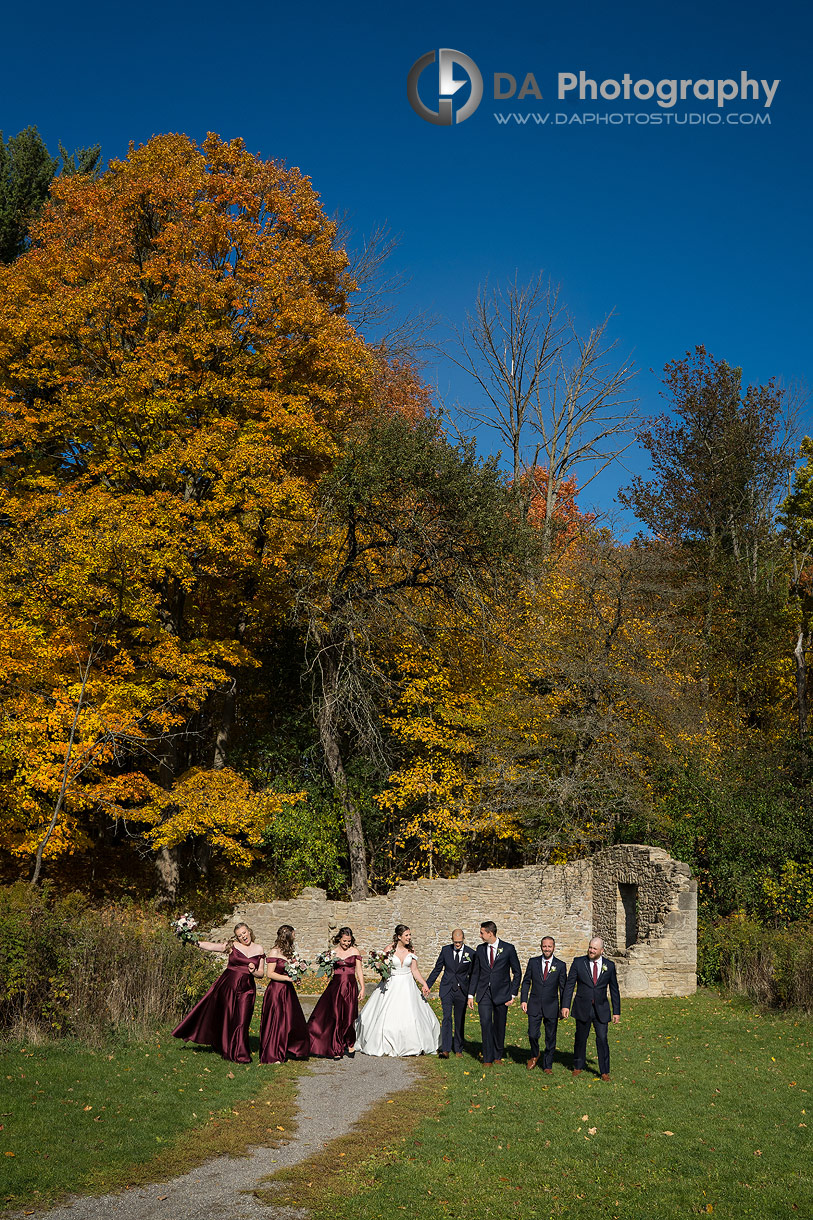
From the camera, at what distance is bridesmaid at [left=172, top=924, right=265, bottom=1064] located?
11.3 meters

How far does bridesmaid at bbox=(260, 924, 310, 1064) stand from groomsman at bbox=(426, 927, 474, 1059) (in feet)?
5.58

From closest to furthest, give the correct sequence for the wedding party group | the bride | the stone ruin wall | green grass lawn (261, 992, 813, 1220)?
green grass lawn (261, 992, 813, 1220), the wedding party group, the bride, the stone ruin wall

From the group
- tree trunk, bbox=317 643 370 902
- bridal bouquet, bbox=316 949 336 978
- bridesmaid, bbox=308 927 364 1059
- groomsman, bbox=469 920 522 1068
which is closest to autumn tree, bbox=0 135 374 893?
tree trunk, bbox=317 643 370 902

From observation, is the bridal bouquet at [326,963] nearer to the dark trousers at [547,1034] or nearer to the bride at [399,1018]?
the bride at [399,1018]

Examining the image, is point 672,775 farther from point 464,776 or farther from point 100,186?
point 100,186

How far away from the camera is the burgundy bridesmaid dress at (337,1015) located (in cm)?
1203

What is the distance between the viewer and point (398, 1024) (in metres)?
12.4

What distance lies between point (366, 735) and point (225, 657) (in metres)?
3.90

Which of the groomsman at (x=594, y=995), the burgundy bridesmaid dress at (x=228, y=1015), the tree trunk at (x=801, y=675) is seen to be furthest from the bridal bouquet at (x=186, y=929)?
the tree trunk at (x=801, y=675)

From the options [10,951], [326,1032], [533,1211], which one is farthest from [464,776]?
[533,1211]

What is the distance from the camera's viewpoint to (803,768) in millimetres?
20656

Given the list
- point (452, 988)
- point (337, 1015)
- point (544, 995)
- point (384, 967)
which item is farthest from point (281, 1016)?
point (544, 995)

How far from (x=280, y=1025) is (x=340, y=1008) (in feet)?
3.02

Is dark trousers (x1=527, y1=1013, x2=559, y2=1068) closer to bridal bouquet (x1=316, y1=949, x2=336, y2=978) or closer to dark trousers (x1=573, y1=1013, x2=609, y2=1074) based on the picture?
dark trousers (x1=573, y1=1013, x2=609, y2=1074)
